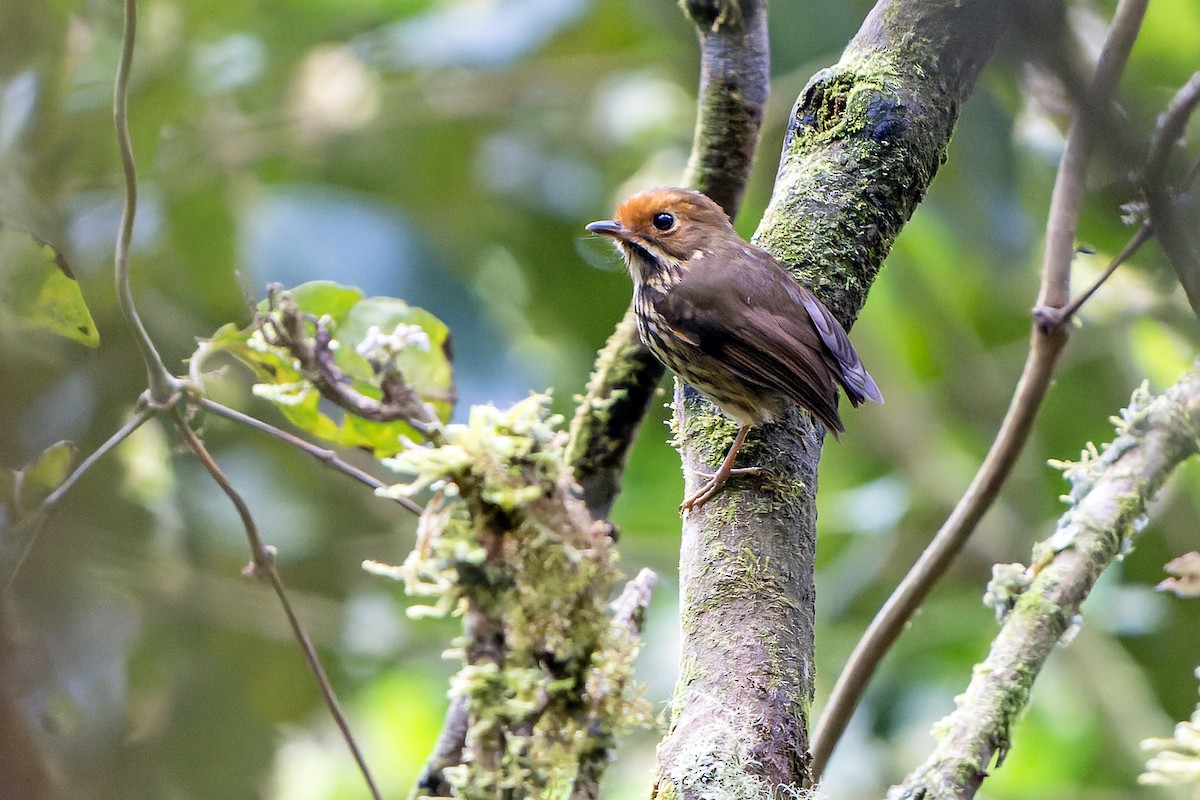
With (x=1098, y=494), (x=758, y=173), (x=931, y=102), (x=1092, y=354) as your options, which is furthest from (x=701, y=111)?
(x=1092, y=354)

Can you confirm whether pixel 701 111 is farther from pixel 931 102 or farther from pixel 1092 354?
pixel 1092 354

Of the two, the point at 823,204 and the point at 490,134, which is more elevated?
the point at 490,134

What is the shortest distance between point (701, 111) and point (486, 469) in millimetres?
1640

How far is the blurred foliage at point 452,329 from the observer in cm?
337

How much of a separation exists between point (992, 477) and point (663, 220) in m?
1.05

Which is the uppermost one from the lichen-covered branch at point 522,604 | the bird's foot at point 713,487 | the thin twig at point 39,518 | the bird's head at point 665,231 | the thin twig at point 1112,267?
the bird's head at point 665,231

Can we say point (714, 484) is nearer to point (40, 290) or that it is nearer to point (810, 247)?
point (810, 247)

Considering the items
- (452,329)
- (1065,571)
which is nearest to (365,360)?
(1065,571)

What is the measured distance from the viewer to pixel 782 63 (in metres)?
3.88

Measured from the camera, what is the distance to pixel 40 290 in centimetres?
176

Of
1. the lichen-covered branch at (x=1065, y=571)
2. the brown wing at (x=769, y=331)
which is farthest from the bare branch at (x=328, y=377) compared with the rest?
the lichen-covered branch at (x=1065, y=571)

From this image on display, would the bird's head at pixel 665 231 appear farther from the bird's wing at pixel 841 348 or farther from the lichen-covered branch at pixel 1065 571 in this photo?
the lichen-covered branch at pixel 1065 571

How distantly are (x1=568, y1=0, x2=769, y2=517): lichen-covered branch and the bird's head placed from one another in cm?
13

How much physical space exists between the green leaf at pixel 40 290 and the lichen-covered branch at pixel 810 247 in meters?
1.00
